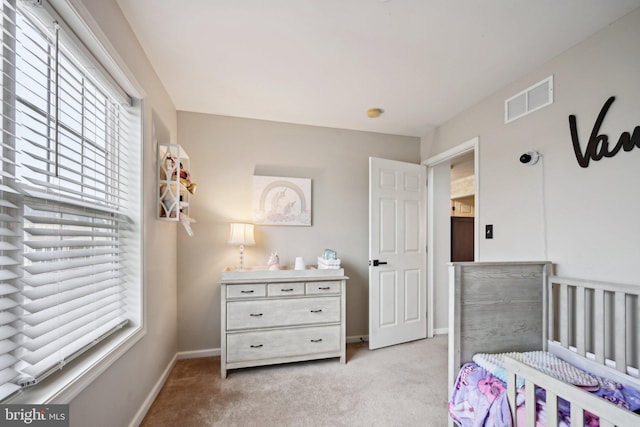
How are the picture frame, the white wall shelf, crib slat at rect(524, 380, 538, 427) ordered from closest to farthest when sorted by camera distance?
crib slat at rect(524, 380, 538, 427) < the white wall shelf < the picture frame

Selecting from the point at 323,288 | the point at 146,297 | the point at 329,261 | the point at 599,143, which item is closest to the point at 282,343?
the point at 323,288

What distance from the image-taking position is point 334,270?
263 centimetres

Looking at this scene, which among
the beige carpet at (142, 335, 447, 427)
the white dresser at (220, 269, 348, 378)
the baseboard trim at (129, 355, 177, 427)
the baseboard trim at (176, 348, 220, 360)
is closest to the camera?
the baseboard trim at (129, 355, 177, 427)

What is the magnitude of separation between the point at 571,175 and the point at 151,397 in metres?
A: 3.19

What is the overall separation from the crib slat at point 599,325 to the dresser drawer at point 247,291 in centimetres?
221

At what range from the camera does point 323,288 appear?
102 inches

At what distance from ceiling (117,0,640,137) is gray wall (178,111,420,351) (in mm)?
366

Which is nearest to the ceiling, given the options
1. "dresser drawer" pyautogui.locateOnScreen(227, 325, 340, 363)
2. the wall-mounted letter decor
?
the wall-mounted letter decor

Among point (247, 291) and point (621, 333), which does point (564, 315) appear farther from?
point (247, 291)

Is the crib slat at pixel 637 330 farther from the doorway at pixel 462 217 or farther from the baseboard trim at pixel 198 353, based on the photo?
the baseboard trim at pixel 198 353

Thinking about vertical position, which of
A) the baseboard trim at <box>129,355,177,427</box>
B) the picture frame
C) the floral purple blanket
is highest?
the picture frame

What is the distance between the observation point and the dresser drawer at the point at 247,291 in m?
2.37

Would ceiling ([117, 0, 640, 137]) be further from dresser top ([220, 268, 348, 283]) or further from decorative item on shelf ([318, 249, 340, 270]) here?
dresser top ([220, 268, 348, 283])

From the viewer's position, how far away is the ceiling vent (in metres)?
1.97
